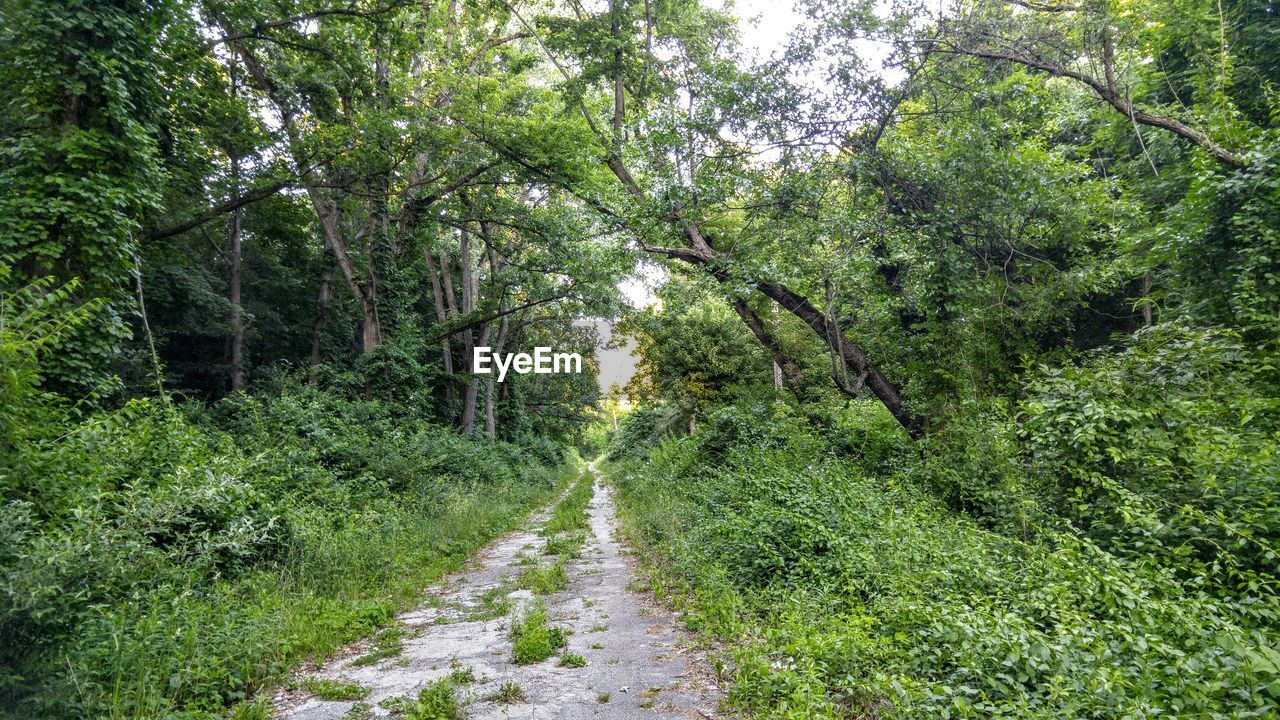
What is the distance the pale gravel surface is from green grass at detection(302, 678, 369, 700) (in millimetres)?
56

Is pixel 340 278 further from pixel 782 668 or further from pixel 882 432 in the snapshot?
pixel 782 668

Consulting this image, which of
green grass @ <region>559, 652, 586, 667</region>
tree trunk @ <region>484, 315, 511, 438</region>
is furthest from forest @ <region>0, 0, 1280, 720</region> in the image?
tree trunk @ <region>484, 315, 511, 438</region>

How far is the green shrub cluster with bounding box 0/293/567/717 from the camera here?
340 cm

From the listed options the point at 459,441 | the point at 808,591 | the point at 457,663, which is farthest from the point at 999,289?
the point at 459,441

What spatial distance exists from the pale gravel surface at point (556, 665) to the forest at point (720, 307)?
10 centimetres

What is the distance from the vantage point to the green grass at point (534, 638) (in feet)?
16.3

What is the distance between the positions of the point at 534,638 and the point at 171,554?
2.85 metres

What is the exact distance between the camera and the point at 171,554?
4539 mm

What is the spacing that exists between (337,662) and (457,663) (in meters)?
1.02

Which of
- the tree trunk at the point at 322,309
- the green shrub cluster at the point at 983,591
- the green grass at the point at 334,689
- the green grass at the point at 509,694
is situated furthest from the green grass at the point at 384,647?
the tree trunk at the point at 322,309

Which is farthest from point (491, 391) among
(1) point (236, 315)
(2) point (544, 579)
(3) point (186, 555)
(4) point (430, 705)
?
(4) point (430, 705)

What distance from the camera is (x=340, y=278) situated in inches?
744

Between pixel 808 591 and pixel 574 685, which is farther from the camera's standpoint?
pixel 808 591

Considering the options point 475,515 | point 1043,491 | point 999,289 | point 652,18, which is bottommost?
point 475,515
